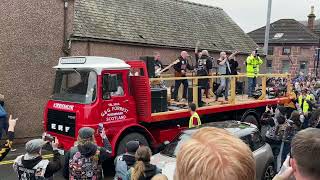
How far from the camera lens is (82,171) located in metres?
5.62

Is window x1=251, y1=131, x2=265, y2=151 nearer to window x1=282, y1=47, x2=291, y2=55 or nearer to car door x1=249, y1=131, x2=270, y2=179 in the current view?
car door x1=249, y1=131, x2=270, y2=179

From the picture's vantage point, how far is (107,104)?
956 centimetres

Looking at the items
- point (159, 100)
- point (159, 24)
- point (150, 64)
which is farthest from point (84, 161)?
point (159, 24)

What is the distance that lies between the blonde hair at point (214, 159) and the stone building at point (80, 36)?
44.3 ft

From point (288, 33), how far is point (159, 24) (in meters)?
29.0

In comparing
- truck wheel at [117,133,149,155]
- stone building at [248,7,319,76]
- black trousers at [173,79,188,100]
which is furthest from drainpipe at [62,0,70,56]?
stone building at [248,7,319,76]

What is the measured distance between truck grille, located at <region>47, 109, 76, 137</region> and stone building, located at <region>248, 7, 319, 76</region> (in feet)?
124

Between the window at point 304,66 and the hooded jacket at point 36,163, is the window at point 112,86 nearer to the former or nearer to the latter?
the hooded jacket at point 36,163

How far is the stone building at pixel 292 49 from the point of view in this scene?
149 feet

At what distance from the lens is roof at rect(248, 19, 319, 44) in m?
46.3

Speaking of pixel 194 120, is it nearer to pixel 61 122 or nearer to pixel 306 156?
pixel 61 122

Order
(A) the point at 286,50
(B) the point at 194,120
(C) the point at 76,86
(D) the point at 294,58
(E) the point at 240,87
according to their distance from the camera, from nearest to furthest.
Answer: (C) the point at 76,86
(B) the point at 194,120
(E) the point at 240,87
(D) the point at 294,58
(A) the point at 286,50

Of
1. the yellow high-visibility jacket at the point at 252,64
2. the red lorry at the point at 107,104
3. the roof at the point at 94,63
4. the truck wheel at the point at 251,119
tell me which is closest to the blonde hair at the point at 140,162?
the red lorry at the point at 107,104

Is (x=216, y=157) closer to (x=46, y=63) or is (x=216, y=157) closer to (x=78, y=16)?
(x=46, y=63)
